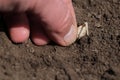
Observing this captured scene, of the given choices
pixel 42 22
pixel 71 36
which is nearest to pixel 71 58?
pixel 71 36

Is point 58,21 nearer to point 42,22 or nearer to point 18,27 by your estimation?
point 42,22

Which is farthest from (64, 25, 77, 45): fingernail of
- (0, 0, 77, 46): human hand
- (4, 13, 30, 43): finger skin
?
(4, 13, 30, 43): finger skin

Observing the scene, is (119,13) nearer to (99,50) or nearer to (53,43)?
(99,50)

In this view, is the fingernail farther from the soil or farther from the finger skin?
the finger skin

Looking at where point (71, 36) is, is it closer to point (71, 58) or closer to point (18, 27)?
point (71, 58)

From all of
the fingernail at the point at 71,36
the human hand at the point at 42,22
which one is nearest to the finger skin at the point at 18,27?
the human hand at the point at 42,22

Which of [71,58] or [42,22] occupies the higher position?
[42,22]

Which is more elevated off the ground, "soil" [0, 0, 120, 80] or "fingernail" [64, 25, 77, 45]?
"fingernail" [64, 25, 77, 45]

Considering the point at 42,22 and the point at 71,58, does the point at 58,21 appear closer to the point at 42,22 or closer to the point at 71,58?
the point at 42,22
